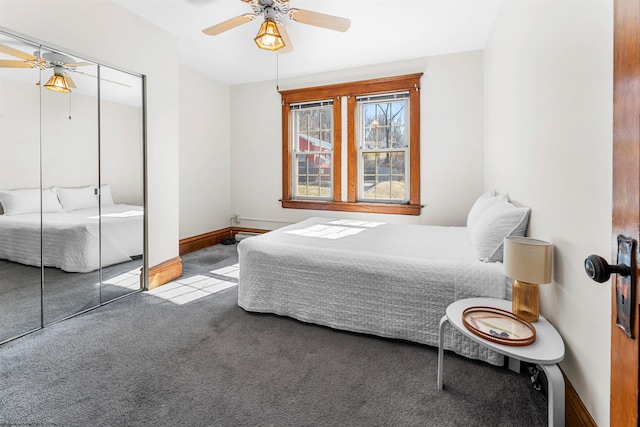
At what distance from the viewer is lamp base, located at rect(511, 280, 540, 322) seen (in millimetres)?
1563

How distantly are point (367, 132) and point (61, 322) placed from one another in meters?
3.99

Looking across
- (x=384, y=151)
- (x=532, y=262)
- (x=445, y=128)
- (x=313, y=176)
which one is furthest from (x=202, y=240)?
(x=532, y=262)

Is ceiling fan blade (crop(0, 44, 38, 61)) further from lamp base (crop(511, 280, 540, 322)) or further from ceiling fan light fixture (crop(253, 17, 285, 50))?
lamp base (crop(511, 280, 540, 322))

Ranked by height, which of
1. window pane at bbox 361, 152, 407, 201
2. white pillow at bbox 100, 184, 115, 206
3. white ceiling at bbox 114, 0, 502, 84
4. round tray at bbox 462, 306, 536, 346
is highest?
white ceiling at bbox 114, 0, 502, 84

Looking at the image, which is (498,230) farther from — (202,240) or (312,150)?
(202,240)

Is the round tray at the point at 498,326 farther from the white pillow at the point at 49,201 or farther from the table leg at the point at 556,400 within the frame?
the white pillow at the point at 49,201

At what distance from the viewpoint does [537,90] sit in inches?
73.9

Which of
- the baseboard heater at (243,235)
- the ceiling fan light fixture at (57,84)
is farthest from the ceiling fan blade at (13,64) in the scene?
the baseboard heater at (243,235)

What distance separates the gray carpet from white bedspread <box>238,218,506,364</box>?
0.36 ft

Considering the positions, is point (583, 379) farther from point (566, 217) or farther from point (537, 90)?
point (537, 90)

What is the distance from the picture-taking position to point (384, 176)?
14.6ft

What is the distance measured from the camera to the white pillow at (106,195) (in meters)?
2.69

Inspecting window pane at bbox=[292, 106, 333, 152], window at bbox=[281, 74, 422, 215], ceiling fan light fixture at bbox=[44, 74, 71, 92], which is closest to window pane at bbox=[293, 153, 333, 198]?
window at bbox=[281, 74, 422, 215]

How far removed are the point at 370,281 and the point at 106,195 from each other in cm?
240
